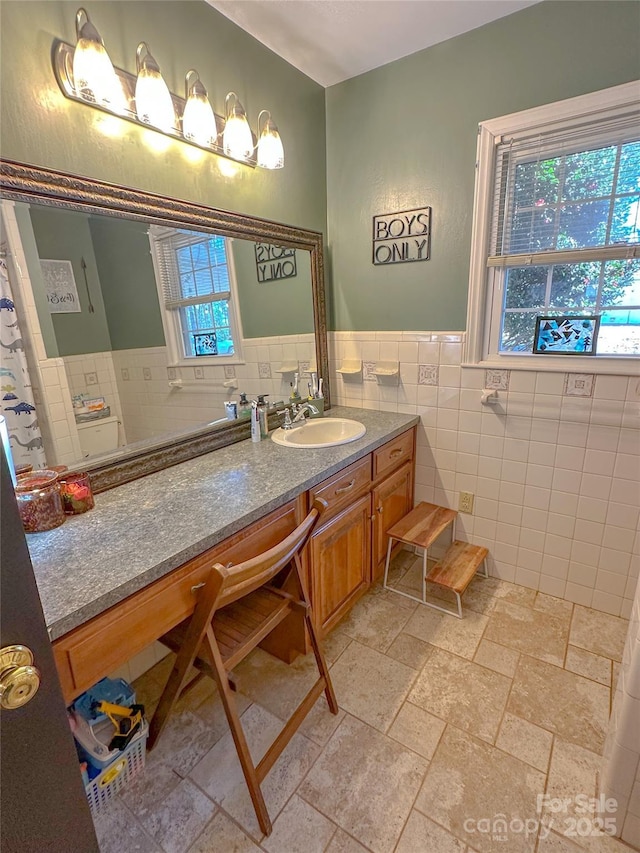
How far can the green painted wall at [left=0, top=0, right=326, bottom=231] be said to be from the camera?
1.12 m

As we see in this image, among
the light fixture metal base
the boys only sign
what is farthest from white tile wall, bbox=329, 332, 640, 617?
the light fixture metal base

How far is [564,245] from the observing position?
1761 mm

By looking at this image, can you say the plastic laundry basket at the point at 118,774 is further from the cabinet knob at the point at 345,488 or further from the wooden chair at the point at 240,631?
the cabinet knob at the point at 345,488

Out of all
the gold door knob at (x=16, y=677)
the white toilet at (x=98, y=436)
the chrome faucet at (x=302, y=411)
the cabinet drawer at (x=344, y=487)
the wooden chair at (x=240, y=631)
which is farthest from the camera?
the chrome faucet at (x=302, y=411)

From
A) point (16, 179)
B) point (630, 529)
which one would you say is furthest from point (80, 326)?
point (630, 529)

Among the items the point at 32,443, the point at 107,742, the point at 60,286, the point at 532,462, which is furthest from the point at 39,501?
the point at 532,462

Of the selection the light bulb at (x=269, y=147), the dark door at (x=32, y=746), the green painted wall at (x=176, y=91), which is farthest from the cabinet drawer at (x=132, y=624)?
the light bulb at (x=269, y=147)

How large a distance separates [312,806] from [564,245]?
2317mm

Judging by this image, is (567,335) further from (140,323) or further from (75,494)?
(75,494)

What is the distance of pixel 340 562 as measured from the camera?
179 cm

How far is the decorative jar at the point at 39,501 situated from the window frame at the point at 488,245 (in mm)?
1851

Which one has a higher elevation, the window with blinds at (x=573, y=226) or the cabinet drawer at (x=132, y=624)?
the window with blinds at (x=573, y=226)

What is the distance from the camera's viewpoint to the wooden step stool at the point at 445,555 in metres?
1.97

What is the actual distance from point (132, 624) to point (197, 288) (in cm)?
129
